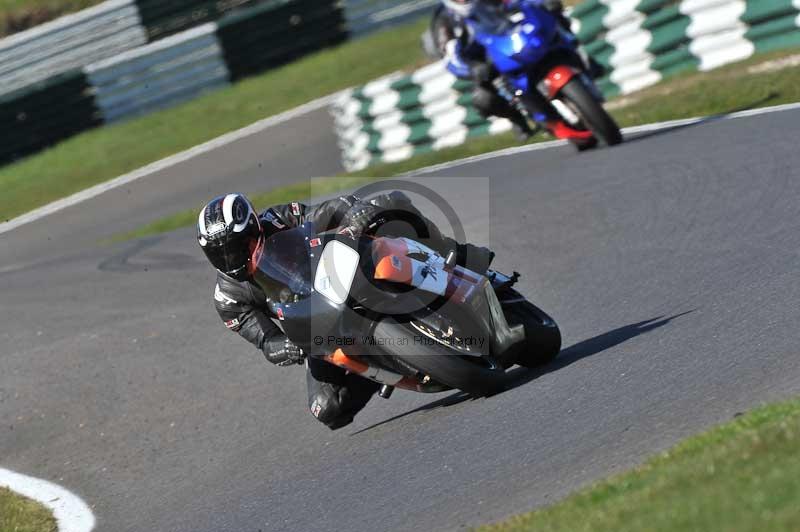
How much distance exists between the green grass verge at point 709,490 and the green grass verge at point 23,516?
3117 mm

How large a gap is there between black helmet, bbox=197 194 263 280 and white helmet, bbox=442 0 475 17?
6517 millimetres

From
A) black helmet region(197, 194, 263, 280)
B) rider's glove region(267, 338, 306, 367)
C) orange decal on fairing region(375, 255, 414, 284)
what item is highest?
black helmet region(197, 194, 263, 280)

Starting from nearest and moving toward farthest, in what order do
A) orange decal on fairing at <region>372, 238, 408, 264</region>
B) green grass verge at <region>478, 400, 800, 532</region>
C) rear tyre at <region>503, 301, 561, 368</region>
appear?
green grass verge at <region>478, 400, 800, 532</region> → orange decal on fairing at <region>372, 238, 408, 264</region> → rear tyre at <region>503, 301, 561, 368</region>

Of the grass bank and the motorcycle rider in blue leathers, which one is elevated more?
the motorcycle rider in blue leathers

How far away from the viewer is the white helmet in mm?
12531

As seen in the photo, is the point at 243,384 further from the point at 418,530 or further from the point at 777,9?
the point at 777,9

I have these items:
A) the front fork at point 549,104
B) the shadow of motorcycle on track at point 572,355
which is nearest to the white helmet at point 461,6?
the front fork at point 549,104

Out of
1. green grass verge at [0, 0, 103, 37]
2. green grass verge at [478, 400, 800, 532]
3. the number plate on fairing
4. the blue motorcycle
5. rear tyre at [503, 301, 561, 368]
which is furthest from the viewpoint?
green grass verge at [0, 0, 103, 37]

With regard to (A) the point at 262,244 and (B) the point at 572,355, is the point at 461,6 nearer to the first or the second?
(B) the point at 572,355

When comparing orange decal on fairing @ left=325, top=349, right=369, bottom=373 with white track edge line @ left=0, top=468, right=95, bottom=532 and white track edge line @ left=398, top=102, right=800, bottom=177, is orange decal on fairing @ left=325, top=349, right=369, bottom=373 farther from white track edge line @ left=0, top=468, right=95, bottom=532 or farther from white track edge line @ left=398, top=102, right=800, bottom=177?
white track edge line @ left=398, top=102, right=800, bottom=177

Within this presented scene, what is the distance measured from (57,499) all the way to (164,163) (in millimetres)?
13353

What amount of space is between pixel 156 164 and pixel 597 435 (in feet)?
52.0

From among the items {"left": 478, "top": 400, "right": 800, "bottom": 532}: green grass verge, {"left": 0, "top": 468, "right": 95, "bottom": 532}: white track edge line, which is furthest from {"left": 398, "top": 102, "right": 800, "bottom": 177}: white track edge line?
{"left": 478, "top": 400, "right": 800, "bottom": 532}: green grass verge

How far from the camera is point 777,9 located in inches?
552
